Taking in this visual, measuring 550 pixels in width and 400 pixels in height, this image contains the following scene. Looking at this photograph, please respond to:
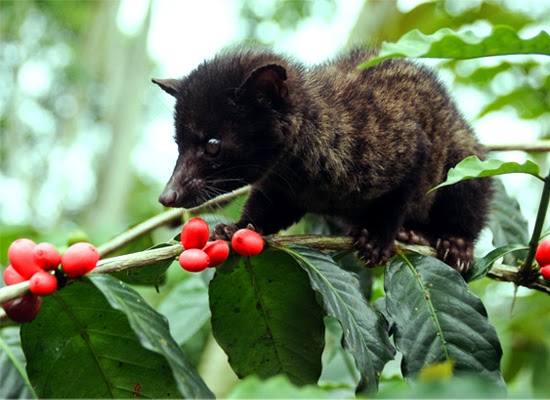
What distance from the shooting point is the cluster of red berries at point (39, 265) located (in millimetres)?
1976

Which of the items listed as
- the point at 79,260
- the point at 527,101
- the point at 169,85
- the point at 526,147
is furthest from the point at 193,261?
the point at 527,101

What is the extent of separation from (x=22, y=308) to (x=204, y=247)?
58 cm

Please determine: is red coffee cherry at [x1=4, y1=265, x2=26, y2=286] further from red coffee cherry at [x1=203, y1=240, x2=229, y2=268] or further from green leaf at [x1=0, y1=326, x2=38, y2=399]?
red coffee cherry at [x1=203, y1=240, x2=229, y2=268]

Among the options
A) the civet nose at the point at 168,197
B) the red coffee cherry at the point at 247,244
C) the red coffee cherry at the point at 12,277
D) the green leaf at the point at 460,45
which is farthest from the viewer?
the civet nose at the point at 168,197

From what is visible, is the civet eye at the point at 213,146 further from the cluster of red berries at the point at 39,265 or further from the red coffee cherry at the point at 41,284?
the red coffee cherry at the point at 41,284

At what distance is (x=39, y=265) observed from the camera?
1998mm

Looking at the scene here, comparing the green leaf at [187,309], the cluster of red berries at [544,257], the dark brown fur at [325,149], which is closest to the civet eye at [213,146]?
the dark brown fur at [325,149]

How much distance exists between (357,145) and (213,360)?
1.41 m

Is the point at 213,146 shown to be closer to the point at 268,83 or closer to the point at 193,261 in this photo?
the point at 268,83

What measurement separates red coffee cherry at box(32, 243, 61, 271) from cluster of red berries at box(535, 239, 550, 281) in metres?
1.52

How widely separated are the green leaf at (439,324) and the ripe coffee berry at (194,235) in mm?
634

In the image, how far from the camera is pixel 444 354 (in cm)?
222

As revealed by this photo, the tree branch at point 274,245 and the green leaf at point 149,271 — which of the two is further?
the green leaf at point 149,271

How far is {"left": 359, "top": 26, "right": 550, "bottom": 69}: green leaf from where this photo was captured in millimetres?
1974
